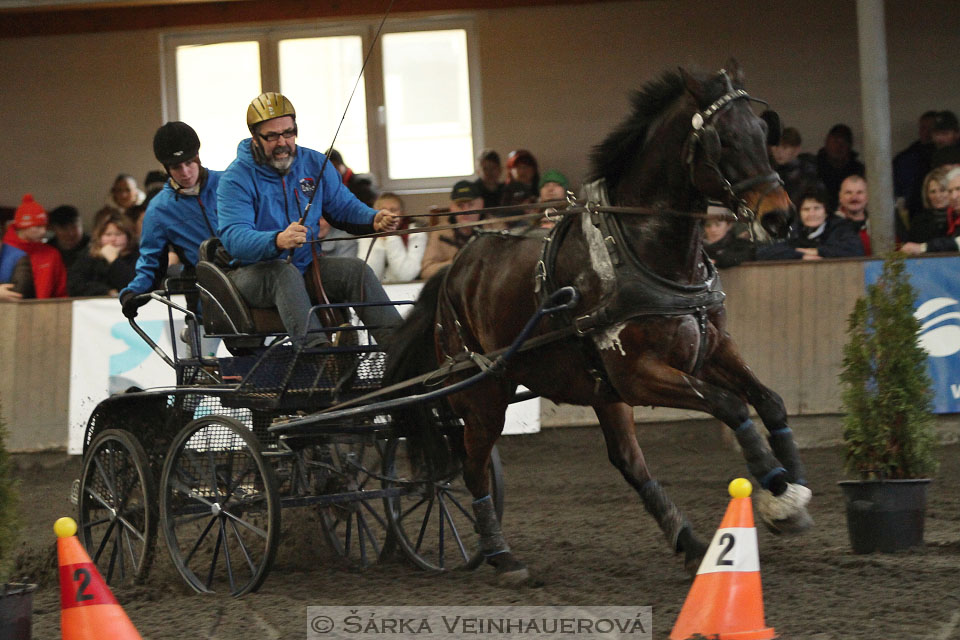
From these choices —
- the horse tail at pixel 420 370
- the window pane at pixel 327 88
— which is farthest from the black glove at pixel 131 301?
the window pane at pixel 327 88

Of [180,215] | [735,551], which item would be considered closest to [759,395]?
[735,551]

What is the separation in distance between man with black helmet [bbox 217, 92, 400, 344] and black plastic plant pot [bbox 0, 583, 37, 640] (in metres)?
1.63

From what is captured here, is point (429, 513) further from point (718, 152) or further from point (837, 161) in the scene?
point (837, 161)

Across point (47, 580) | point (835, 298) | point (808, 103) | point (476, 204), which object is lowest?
point (47, 580)

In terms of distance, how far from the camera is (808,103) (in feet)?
38.9

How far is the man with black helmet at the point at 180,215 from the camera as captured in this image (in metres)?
6.21

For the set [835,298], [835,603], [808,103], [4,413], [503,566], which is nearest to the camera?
[835,603]

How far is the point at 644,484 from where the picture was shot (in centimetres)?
529

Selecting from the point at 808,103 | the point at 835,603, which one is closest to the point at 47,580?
the point at 835,603

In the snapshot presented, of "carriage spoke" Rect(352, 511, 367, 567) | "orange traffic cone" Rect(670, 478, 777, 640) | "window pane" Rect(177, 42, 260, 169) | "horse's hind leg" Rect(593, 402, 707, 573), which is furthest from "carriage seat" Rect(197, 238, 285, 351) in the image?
"window pane" Rect(177, 42, 260, 169)

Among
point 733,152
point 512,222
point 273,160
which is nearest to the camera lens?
point 733,152

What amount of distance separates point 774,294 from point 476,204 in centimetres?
256

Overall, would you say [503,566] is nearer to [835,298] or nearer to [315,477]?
[315,477]

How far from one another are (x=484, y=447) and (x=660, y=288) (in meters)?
1.32
